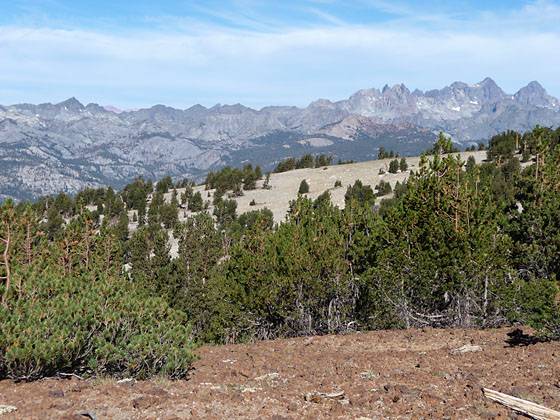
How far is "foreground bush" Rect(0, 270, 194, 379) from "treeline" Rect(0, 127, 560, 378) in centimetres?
4

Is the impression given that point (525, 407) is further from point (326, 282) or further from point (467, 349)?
point (326, 282)

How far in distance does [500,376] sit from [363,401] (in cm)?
354

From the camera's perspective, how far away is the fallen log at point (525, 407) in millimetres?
8719

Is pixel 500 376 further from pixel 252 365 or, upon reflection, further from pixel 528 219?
pixel 528 219

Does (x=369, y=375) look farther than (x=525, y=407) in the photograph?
Yes

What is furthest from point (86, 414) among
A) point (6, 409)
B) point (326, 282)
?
point (326, 282)

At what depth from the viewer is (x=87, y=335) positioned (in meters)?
12.4

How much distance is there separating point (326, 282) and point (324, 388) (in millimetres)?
14911

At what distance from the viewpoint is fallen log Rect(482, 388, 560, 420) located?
8719 mm

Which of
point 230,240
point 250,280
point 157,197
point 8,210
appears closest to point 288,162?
point 157,197

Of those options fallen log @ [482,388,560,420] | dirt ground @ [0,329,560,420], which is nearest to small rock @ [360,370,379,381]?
dirt ground @ [0,329,560,420]

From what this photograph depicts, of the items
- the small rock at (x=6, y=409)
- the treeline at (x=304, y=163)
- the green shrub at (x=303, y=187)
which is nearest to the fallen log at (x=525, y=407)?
the small rock at (x=6, y=409)

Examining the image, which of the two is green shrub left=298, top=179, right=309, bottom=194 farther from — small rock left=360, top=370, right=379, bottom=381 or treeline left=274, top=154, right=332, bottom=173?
small rock left=360, top=370, right=379, bottom=381

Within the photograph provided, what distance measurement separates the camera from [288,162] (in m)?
118
